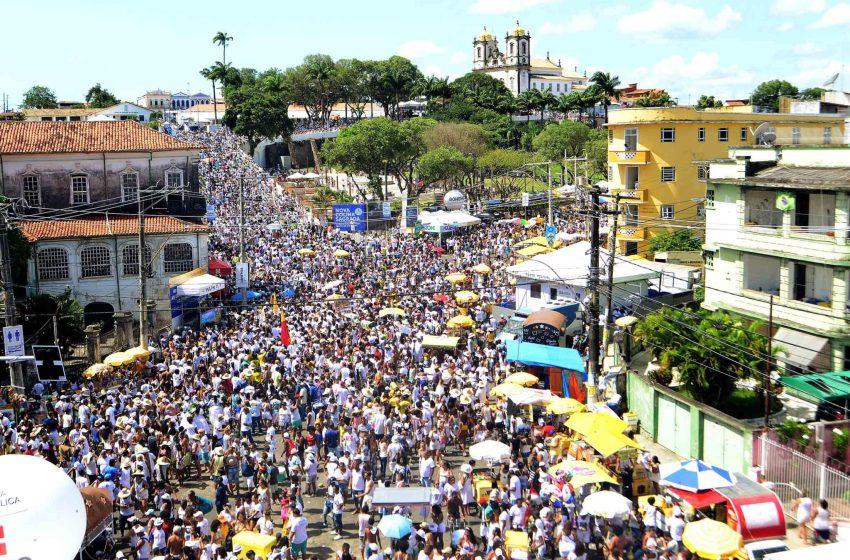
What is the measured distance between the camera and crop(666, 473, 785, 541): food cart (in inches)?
591

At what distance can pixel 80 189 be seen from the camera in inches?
1521

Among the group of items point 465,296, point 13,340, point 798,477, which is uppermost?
point 13,340

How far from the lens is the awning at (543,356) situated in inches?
925

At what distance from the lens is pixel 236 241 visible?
4703 cm

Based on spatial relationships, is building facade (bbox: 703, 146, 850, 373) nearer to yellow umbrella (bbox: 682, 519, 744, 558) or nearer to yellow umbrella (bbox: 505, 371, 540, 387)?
yellow umbrella (bbox: 505, 371, 540, 387)

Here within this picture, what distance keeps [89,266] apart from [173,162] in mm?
7486

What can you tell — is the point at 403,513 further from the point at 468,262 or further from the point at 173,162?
the point at 173,162

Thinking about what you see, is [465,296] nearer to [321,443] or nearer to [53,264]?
[321,443]

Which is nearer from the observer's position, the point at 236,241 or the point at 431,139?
the point at 236,241

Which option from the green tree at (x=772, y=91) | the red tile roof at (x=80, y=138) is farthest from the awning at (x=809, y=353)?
the green tree at (x=772, y=91)

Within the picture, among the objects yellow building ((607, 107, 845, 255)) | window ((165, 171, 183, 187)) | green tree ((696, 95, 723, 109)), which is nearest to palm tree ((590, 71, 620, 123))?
green tree ((696, 95, 723, 109))

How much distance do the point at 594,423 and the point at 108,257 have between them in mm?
24694

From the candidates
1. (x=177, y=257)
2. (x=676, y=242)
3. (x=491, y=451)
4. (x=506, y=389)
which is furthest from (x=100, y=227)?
(x=676, y=242)

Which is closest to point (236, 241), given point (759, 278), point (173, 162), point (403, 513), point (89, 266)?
point (173, 162)
